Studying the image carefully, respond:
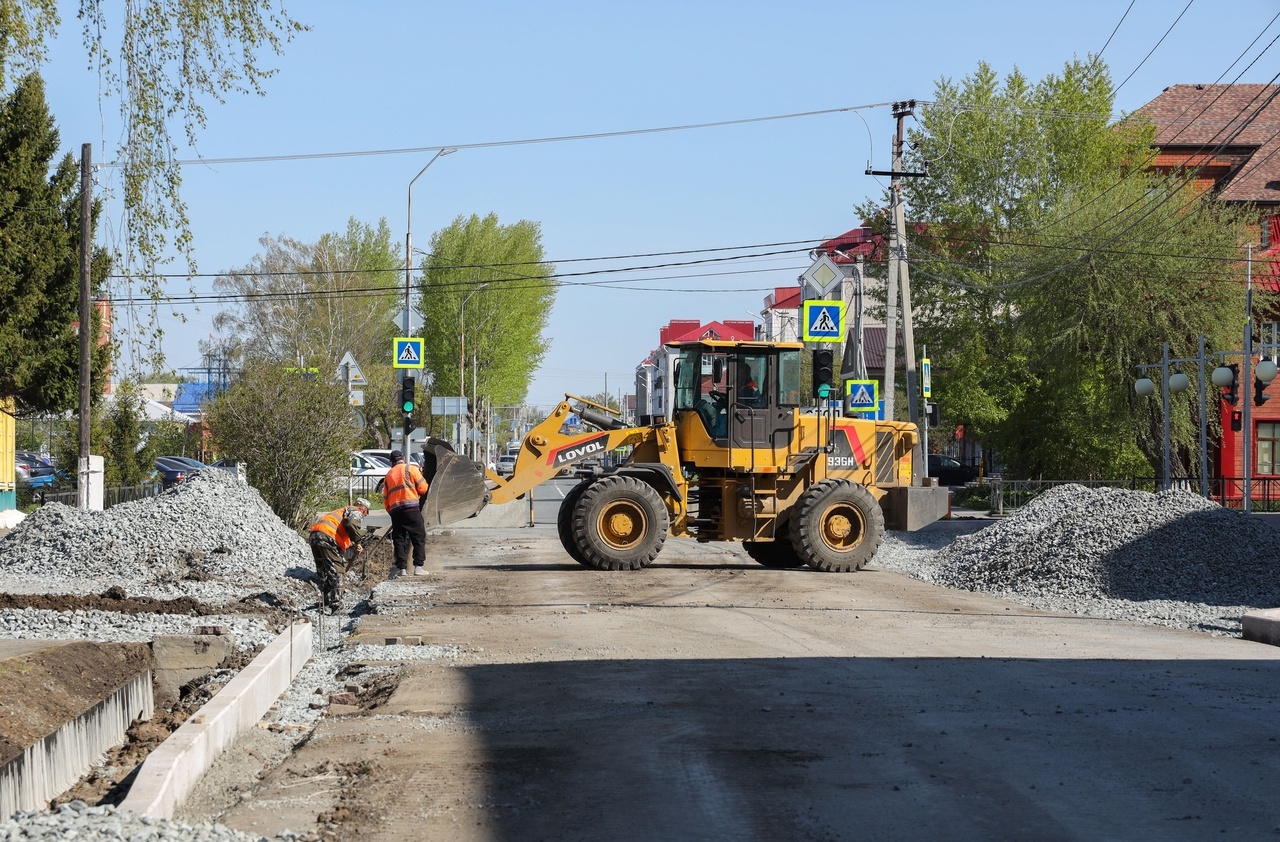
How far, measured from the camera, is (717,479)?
20.2 m

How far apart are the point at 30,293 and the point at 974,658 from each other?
81.6ft

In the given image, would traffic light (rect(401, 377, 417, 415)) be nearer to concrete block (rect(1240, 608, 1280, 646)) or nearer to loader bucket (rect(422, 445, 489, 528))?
loader bucket (rect(422, 445, 489, 528))

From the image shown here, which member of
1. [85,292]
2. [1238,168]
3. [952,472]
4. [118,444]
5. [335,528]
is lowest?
[952,472]

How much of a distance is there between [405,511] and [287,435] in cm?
735

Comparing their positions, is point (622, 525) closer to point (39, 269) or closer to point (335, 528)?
point (335, 528)

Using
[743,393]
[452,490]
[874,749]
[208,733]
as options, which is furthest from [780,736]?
[743,393]

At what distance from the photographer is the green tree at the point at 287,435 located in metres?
24.5

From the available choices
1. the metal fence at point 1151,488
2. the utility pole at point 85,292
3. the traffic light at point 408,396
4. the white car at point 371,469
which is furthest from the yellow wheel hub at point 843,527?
the white car at point 371,469

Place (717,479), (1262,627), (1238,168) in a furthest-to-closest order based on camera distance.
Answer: (1238,168) < (717,479) < (1262,627)

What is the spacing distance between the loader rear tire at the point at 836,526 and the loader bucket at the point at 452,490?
456 cm

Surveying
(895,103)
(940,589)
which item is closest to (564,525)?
(940,589)

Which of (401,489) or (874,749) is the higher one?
(401,489)

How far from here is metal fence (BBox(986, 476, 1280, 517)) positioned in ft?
118

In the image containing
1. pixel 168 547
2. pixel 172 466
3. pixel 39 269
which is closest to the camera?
pixel 168 547
